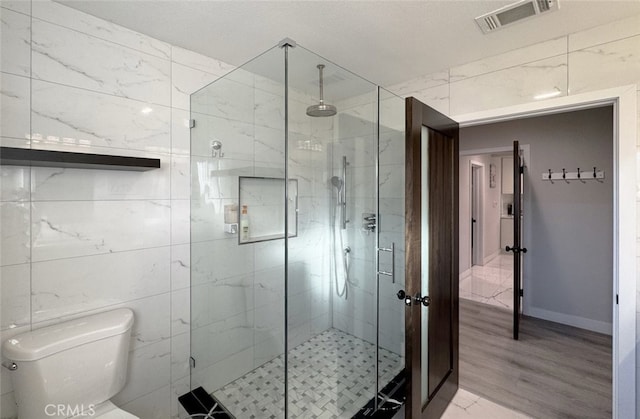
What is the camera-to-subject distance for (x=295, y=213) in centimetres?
153

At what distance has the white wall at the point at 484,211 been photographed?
5043mm

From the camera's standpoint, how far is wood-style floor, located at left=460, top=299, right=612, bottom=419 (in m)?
2.08

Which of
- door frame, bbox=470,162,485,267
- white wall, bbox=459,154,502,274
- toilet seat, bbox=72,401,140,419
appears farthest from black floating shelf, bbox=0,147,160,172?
door frame, bbox=470,162,485,267

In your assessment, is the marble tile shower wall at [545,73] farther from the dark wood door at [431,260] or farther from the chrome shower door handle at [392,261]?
the chrome shower door handle at [392,261]

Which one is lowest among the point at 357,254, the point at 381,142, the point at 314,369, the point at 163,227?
the point at 314,369

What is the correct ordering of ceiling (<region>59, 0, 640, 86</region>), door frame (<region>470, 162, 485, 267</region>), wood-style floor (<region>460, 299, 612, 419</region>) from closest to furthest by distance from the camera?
ceiling (<region>59, 0, 640, 86</region>) < wood-style floor (<region>460, 299, 612, 419</region>) < door frame (<region>470, 162, 485, 267</region>)

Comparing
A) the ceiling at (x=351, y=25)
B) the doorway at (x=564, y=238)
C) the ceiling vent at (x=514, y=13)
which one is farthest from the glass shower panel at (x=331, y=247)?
the doorway at (x=564, y=238)

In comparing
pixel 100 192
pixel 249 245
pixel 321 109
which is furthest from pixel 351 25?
pixel 100 192

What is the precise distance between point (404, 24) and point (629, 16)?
1241mm

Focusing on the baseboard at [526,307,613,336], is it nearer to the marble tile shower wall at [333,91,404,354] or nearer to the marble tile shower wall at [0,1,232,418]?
the marble tile shower wall at [333,91,404,354]

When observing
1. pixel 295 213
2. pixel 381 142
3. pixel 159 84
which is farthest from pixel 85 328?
pixel 381 142

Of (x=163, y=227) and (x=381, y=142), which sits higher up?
(x=381, y=142)

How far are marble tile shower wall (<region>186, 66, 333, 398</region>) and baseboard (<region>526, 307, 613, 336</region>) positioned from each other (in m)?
3.25

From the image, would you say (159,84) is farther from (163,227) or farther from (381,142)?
(381,142)
